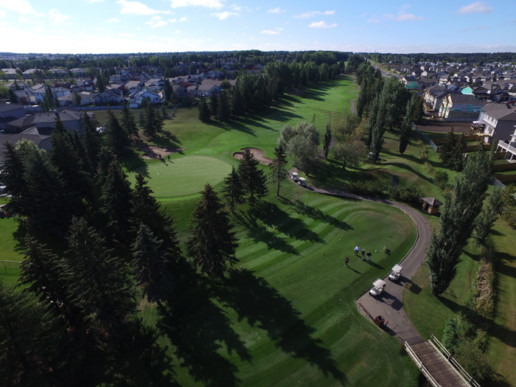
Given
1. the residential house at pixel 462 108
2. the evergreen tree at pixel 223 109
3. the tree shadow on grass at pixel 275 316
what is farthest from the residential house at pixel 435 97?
the tree shadow on grass at pixel 275 316

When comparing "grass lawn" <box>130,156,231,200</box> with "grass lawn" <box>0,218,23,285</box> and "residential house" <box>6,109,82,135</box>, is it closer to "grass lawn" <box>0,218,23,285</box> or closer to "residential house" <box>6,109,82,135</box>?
"grass lawn" <box>0,218,23,285</box>

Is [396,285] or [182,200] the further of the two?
[182,200]

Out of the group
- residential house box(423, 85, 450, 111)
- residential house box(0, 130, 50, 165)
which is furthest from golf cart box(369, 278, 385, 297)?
residential house box(423, 85, 450, 111)

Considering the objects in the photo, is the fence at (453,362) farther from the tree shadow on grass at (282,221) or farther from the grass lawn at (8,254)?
the grass lawn at (8,254)

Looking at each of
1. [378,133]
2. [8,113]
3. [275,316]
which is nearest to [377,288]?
[275,316]

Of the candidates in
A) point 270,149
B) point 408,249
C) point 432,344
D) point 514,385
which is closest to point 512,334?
point 514,385

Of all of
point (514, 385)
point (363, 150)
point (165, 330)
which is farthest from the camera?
point (363, 150)

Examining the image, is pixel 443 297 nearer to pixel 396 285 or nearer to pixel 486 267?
pixel 396 285
